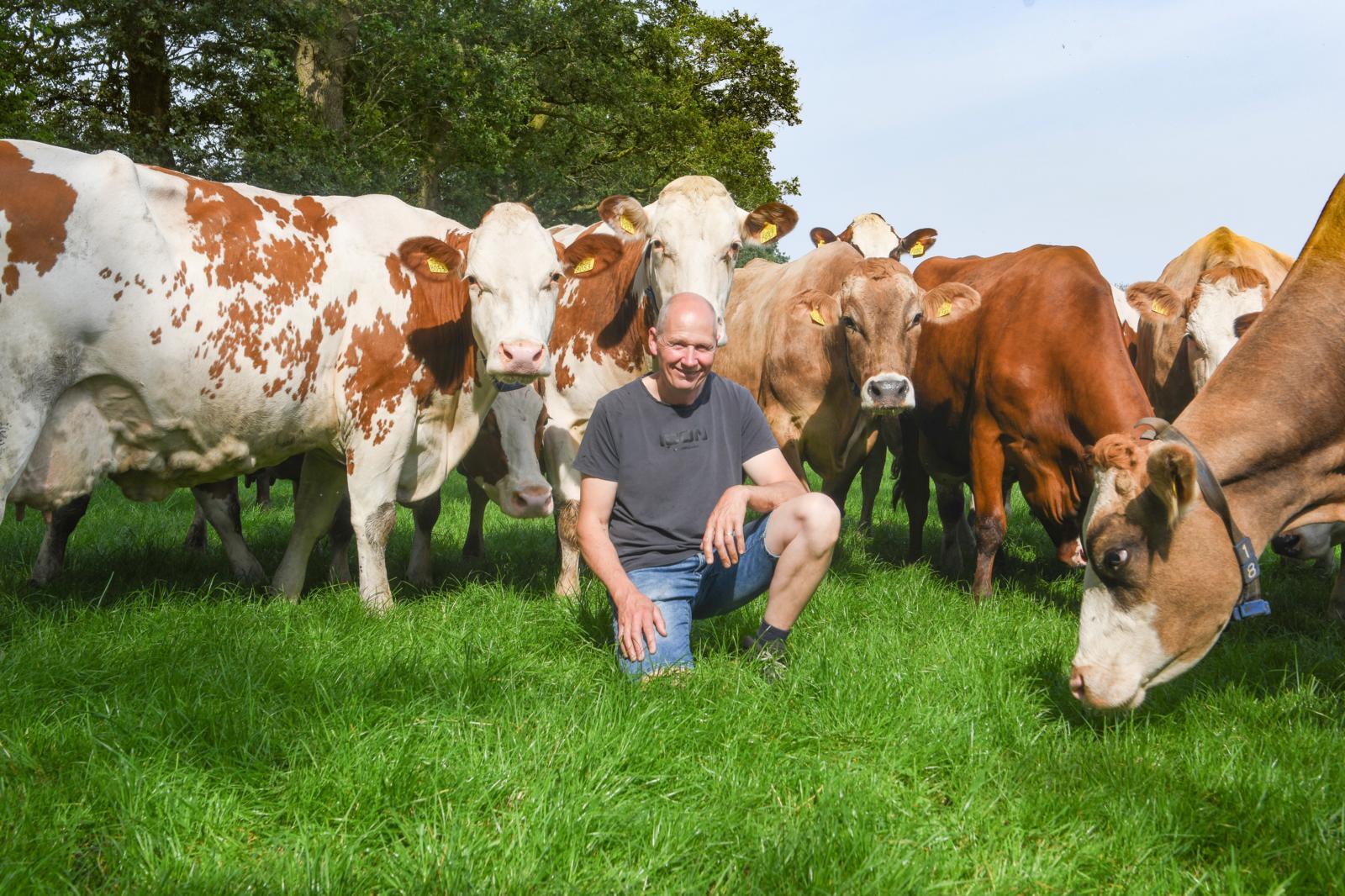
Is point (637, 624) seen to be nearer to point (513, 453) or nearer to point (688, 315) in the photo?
point (688, 315)

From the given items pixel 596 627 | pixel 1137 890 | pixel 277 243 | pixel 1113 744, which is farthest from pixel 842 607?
pixel 277 243

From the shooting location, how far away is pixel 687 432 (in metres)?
4.17

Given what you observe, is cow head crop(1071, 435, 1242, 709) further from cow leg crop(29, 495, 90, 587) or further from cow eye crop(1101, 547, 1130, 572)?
cow leg crop(29, 495, 90, 587)

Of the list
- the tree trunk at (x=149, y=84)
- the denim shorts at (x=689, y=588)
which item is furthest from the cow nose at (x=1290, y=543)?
the tree trunk at (x=149, y=84)

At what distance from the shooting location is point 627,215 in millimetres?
6359

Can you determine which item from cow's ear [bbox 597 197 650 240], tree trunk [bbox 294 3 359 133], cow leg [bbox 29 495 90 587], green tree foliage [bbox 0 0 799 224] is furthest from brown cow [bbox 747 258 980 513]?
tree trunk [bbox 294 3 359 133]

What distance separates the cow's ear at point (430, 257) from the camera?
539cm

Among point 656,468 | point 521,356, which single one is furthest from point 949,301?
point 656,468

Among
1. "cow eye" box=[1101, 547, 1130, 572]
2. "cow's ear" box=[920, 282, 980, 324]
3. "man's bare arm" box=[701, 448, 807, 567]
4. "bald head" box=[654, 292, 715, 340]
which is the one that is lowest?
"cow eye" box=[1101, 547, 1130, 572]

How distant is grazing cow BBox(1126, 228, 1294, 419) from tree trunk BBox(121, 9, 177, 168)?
13.1 meters

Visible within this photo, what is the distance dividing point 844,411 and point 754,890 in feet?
16.4

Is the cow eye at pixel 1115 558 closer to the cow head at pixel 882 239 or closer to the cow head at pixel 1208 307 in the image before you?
the cow head at pixel 1208 307

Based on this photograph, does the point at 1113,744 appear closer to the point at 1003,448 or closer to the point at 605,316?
the point at 1003,448

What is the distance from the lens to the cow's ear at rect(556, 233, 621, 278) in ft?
19.9
